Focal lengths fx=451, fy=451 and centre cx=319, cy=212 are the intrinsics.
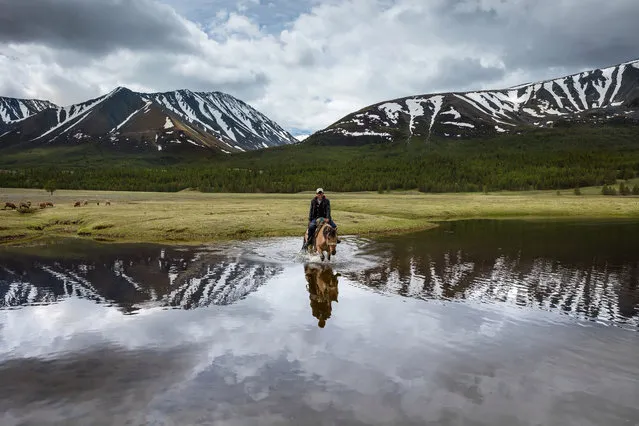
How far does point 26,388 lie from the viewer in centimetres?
1023

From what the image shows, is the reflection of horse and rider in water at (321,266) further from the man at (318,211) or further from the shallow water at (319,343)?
the shallow water at (319,343)

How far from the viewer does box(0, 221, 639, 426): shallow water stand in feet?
30.5

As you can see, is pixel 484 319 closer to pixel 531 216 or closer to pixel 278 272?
pixel 278 272

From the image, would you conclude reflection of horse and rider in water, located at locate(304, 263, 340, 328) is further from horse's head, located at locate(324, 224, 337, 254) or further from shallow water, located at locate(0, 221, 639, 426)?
horse's head, located at locate(324, 224, 337, 254)

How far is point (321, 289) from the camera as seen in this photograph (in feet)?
66.8

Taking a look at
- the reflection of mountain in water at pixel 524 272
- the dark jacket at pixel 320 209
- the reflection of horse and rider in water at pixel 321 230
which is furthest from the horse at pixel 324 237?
the reflection of mountain in water at pixel 524 272

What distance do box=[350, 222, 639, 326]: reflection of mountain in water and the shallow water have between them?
178 mm

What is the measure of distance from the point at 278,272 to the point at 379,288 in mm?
6203

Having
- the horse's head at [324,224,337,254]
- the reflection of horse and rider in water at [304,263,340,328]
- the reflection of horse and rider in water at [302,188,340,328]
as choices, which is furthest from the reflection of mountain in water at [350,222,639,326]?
the horse's head at [324,224,337,254]

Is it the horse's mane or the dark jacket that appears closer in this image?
the horse's mane

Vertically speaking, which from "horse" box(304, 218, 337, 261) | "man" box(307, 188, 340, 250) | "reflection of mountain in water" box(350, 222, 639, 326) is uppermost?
"man" box(307, 188, 340, 250)

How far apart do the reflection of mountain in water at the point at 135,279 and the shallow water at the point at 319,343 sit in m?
0.15

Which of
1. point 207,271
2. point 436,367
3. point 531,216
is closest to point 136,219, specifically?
point 207,271

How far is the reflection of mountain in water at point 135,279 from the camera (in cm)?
1852
